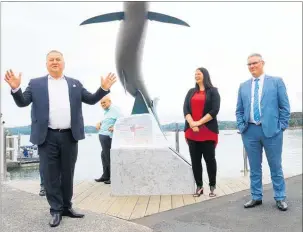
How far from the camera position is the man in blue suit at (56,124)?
2.96 m

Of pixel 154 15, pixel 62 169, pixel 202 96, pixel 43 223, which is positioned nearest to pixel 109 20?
pixel 154 15

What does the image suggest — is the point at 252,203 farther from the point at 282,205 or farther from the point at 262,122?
the point at 262,122

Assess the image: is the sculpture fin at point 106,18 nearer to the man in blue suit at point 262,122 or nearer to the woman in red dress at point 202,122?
the woman in red dress at point 202,122

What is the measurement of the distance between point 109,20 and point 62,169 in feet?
11.6

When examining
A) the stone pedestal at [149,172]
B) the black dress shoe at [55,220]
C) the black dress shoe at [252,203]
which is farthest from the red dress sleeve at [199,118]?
the black dress shoe at [55,220]

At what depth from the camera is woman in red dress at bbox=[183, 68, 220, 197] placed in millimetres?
4086

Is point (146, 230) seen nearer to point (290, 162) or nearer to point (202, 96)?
point (202, 96)

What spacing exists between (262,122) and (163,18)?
3.33m

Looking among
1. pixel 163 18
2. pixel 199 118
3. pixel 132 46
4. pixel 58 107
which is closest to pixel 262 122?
pixel 199 118

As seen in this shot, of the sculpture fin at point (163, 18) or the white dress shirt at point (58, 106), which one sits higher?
the sculpture fin at point (163, 18)

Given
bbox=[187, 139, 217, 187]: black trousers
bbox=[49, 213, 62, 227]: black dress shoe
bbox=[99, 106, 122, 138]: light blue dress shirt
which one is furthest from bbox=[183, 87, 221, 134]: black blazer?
bbox=[49, 213, 62, 227]: black dress shoe

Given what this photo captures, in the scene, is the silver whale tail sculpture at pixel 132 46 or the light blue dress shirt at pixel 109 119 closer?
the light blue dress shirt at pixel 109 119

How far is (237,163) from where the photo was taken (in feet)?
26.7

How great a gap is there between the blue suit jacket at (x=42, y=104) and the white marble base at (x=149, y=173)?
1410mm
